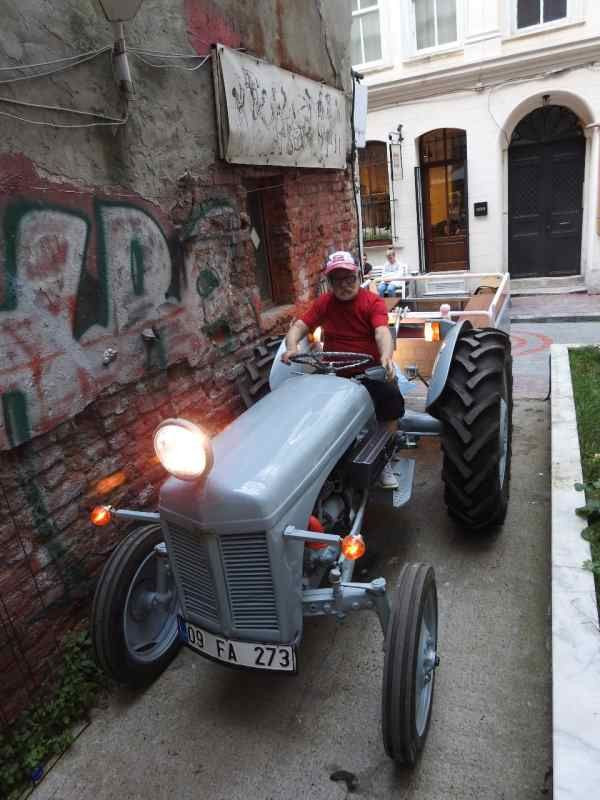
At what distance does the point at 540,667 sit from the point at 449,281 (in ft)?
17.4

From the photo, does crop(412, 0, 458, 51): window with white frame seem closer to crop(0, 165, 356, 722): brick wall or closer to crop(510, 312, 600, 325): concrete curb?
crop(510, 312, 600, 325): concrete curb

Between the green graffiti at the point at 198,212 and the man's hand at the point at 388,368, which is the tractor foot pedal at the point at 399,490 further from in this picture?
the green graffiti at the point at 198,212

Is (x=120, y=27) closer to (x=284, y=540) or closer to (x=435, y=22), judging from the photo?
(x=284, y=540)

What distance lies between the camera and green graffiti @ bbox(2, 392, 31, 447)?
106 inches

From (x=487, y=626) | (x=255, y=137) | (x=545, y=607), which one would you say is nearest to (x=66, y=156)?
(x=255, y=137)

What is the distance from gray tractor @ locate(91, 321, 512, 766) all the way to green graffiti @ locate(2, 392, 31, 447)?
55cm

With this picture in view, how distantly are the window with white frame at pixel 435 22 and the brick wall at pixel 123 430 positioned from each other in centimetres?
906

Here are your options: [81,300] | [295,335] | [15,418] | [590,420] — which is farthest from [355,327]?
[590,420]

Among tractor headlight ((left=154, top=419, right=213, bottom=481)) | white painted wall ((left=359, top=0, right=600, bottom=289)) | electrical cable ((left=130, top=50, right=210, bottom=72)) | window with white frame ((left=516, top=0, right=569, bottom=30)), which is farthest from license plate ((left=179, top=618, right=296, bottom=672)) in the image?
window with white frame ((left=516, top=0, right=569, bottom=30))

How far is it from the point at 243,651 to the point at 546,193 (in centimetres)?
1303

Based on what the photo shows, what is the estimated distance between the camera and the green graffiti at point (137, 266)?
344 cm

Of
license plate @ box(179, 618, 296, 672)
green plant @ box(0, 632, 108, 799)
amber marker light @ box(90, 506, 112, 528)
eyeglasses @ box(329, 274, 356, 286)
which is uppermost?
eyeglasses @ box(329, 274, 356, 286)

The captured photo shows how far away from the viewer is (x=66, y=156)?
118 inches

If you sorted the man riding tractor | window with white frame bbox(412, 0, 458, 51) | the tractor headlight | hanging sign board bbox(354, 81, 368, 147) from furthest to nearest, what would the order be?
window with white frame bbox(412, 0, 458, 51) → hanging sign board bbox(354, 81, 368, 147) → the man riding tractor → the tractor headlight
